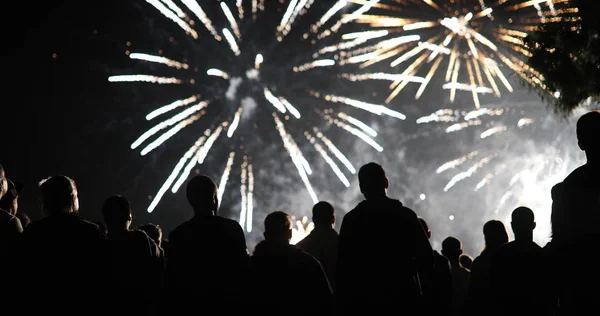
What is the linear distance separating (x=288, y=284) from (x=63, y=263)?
2.16m

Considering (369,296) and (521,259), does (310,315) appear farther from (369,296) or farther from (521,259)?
(521,259)

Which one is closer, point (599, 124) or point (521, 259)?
point (599, 124)

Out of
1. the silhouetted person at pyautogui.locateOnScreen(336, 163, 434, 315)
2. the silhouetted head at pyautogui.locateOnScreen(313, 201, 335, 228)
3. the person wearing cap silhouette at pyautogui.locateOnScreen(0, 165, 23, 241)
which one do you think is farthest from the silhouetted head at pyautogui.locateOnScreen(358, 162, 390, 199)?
the person wearing cap silhouette at pyautogui.locateOnScreen(0, 165, 23, 241)

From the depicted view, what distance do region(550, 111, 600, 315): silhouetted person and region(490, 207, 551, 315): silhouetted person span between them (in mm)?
1422

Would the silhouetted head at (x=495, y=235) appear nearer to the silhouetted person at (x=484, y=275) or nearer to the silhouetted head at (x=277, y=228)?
the silhouetted person at (x=484, y=275)

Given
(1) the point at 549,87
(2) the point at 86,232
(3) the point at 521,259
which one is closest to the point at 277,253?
(2) the point at 86,232

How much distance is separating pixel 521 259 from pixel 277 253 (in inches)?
93.6

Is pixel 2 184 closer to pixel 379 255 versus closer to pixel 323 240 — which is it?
pixel 379 255

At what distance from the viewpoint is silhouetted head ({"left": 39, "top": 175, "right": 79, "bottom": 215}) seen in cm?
554

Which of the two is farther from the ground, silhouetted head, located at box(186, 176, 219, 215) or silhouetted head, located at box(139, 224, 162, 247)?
silhouetted head, located at box(139, 224, 162, 247)

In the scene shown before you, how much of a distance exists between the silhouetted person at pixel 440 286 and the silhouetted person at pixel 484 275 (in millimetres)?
260

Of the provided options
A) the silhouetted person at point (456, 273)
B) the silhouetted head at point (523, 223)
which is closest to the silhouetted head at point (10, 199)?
the silhouetted head at point (523, 223)

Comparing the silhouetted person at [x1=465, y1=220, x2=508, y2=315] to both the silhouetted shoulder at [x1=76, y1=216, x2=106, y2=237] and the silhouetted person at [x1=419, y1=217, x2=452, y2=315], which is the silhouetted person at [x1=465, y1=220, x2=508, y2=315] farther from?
the silhouetted shoulder at [x1=76, y1=216, x2=106, y2=237]

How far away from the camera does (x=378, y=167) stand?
20.3 ft
